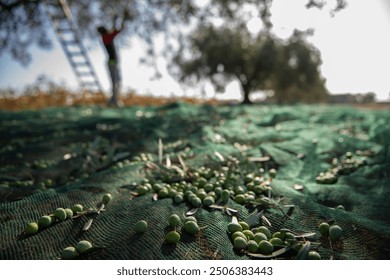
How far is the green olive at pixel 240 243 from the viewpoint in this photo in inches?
73.6

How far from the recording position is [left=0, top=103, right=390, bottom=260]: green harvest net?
188 cm

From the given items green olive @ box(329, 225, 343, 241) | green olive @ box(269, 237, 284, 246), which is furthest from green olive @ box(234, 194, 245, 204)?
green olive @ box(329, 225, 343, 241)

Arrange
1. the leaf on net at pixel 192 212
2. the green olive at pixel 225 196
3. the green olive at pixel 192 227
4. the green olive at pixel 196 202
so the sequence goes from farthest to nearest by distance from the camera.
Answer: the green olive at pixel 225 196 < the green olive at pixel 196 202 < the leaf on net at pixel 192 212 < the green olive at pixel 192 227

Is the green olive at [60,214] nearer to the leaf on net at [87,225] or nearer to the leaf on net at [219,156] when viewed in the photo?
the leaf on net at [87,225]

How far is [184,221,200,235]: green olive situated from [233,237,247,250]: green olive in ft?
0.84

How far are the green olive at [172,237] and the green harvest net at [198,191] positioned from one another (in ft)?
0.11

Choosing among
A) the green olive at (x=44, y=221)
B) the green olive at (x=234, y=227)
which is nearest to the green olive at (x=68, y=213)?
the green olive at (x=44, y=221)

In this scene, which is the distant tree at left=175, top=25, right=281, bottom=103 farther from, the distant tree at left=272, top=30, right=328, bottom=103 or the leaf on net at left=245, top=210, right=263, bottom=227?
the leaf on net at left=245, top=210, right=263, bottom=227

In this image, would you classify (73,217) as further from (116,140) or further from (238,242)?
(116,140)

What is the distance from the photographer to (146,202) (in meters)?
2.42

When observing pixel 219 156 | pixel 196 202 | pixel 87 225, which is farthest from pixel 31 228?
pixel 219 156

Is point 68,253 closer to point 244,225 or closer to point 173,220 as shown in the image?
point 173,220

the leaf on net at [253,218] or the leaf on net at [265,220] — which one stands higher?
the leaf on net at [253,218]

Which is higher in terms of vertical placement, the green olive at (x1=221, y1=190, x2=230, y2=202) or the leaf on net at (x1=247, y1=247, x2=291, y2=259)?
the green olive at (x1=221, y1=190, x2=230, y2=202)
